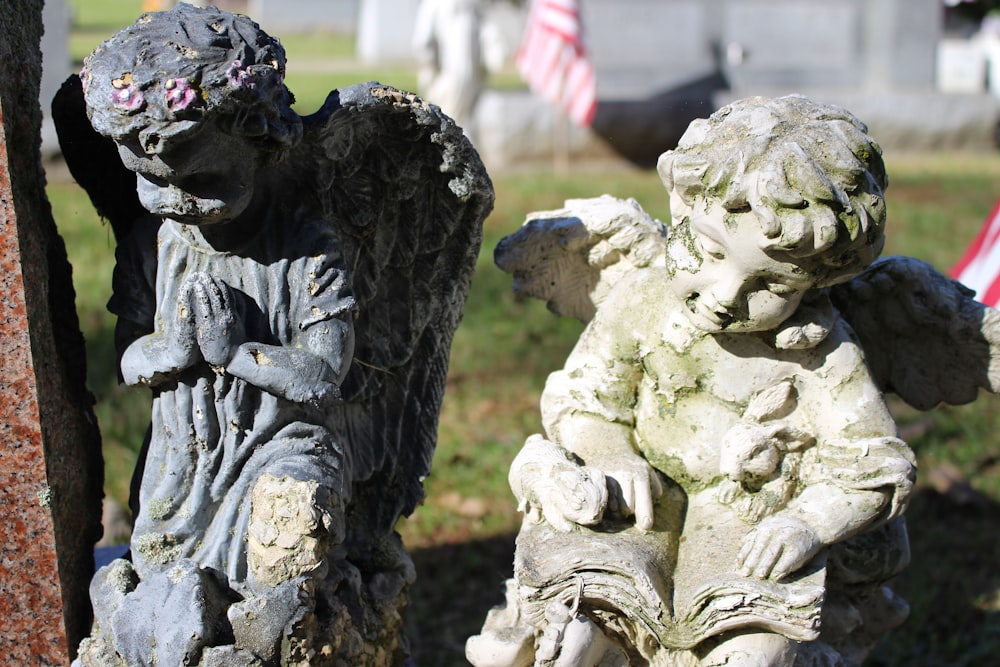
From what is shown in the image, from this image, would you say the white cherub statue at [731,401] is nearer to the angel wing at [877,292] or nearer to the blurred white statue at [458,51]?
the angel wing at [877,292]

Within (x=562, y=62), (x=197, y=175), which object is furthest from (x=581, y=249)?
(x=562, y=62)

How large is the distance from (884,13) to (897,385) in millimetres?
9442

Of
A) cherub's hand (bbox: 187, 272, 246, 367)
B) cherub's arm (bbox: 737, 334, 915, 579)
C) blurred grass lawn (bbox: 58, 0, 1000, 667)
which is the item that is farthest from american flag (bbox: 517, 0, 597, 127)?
cherub's hand (bbox: 187, 272, 246, 367)

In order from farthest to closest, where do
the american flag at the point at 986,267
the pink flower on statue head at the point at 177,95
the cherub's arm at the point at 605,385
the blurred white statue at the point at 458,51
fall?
the blurred white statue at the point at 458,51
the american flag at the point at 986,267
the cherub's arm at the point at 605,385
the pink flower on statue head at the point at 177,95

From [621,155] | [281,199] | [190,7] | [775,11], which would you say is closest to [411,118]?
[281,199]

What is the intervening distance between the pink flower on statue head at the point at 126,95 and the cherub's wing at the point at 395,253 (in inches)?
14.7

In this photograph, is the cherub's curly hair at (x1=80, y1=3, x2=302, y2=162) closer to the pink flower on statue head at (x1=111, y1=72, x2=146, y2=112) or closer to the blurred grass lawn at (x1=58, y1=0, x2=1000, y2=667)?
the pink flower on statue head at (x1=111, y1=72, x2=146, y2=112)

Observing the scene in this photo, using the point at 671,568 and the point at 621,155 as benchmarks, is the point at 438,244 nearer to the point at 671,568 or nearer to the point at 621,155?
the point at 671,568

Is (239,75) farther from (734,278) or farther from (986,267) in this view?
(986,267)

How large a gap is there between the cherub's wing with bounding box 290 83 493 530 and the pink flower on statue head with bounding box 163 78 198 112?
0.33 m

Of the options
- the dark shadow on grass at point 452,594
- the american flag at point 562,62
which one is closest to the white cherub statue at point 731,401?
the dark shadow on grass at point 452,594

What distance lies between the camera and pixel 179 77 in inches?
73.0

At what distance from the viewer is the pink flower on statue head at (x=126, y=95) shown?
6.08 ft

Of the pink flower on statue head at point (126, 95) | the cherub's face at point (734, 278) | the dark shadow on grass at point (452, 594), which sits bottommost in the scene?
the dark shadow on grass at point (452, 594)
